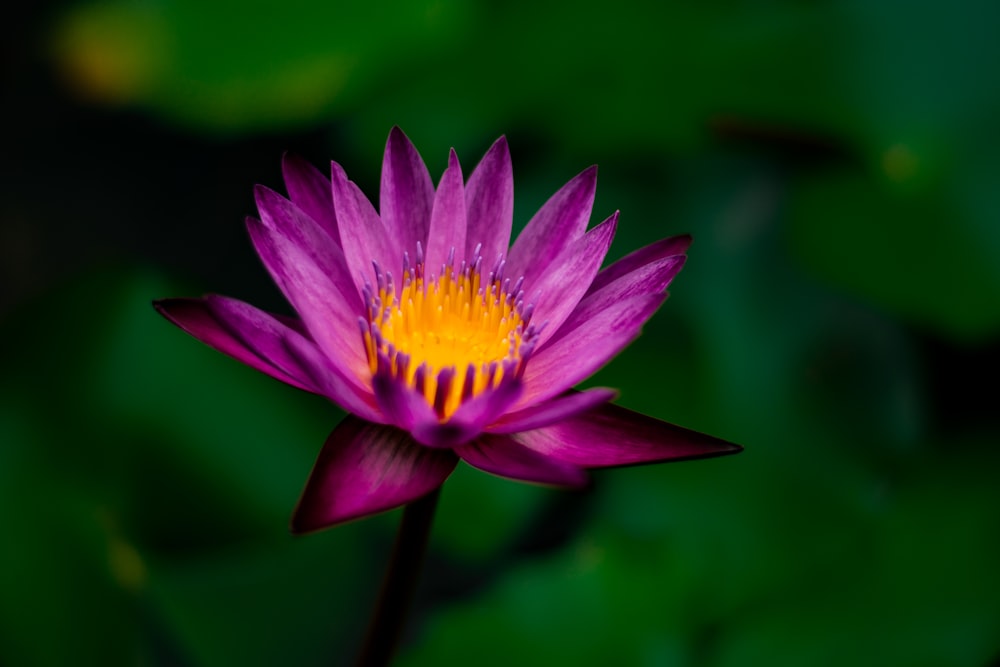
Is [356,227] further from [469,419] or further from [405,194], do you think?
[469,419]

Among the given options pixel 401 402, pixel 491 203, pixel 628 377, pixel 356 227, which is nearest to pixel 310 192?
pixel 356 227

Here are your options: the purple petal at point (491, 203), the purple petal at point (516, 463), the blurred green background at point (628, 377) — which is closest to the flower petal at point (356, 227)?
the purple petal at point (491, 203)

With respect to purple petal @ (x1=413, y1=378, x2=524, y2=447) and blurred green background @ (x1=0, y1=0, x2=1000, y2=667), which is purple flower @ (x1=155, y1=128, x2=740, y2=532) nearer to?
purple petal @ (x1=413, y1=378, x2=524, y2=447)

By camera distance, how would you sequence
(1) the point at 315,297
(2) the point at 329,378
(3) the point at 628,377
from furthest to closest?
(3) the point at 628,377
(1) the point at 315,297
(2) the point at 329,378

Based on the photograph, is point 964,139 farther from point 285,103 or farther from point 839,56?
point 285,103

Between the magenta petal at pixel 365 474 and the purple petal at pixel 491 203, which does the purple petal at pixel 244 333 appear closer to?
the magenta petal at pixel 365 474

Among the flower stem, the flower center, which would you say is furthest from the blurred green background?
the flower center
